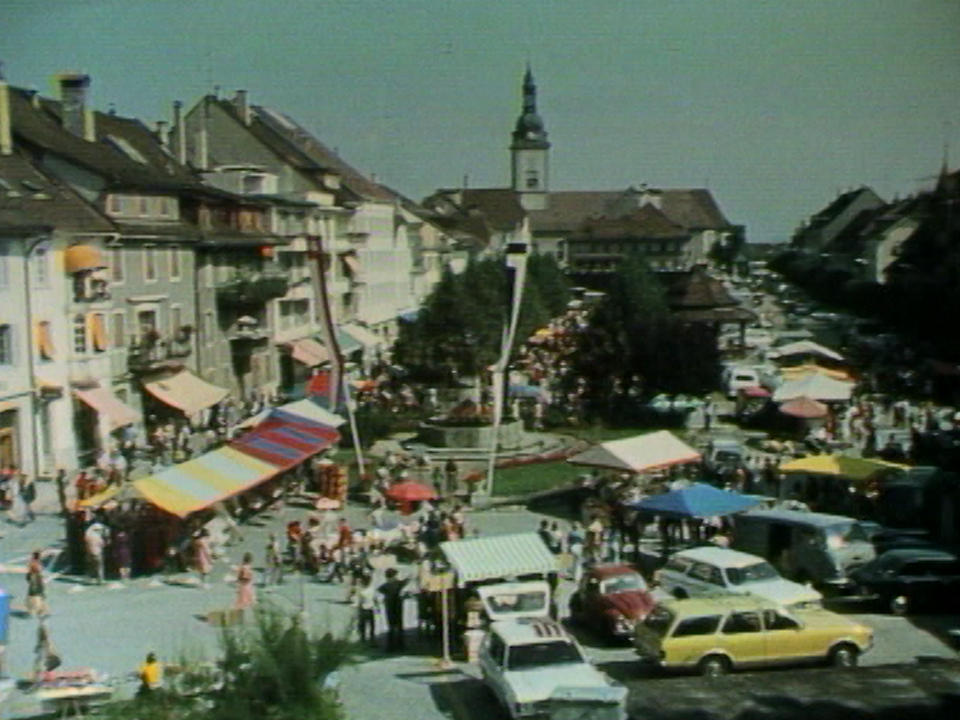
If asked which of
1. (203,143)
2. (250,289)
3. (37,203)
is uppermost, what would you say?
(203,143)

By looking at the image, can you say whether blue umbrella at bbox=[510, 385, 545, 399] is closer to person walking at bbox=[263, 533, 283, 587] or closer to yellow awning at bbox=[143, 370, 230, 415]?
yellow awning at bbox=[143, 370, 230, 415]

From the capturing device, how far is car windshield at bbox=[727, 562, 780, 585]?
29.7 ft

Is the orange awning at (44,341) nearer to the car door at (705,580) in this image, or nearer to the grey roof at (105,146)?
the grey roof at (105,146)

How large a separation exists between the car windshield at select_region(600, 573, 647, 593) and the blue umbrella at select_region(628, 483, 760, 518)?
1230mm

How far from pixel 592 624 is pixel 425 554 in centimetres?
Answer: 183

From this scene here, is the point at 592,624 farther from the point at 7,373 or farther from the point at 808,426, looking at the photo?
the point at 808,426

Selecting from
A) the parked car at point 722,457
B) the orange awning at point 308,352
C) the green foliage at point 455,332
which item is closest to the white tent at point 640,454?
the parked car at point 722,457

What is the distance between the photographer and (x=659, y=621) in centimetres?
793

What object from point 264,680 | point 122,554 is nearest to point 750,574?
point 264,680

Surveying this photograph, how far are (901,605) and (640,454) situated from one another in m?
2.79

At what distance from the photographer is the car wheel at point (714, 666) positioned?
7.81 m

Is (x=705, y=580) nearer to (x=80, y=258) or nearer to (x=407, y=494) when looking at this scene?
(x=407, y=494)

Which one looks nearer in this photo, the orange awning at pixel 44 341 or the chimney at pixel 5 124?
the orange awning at pixel 44 341

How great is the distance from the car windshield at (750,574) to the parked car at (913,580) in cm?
78
